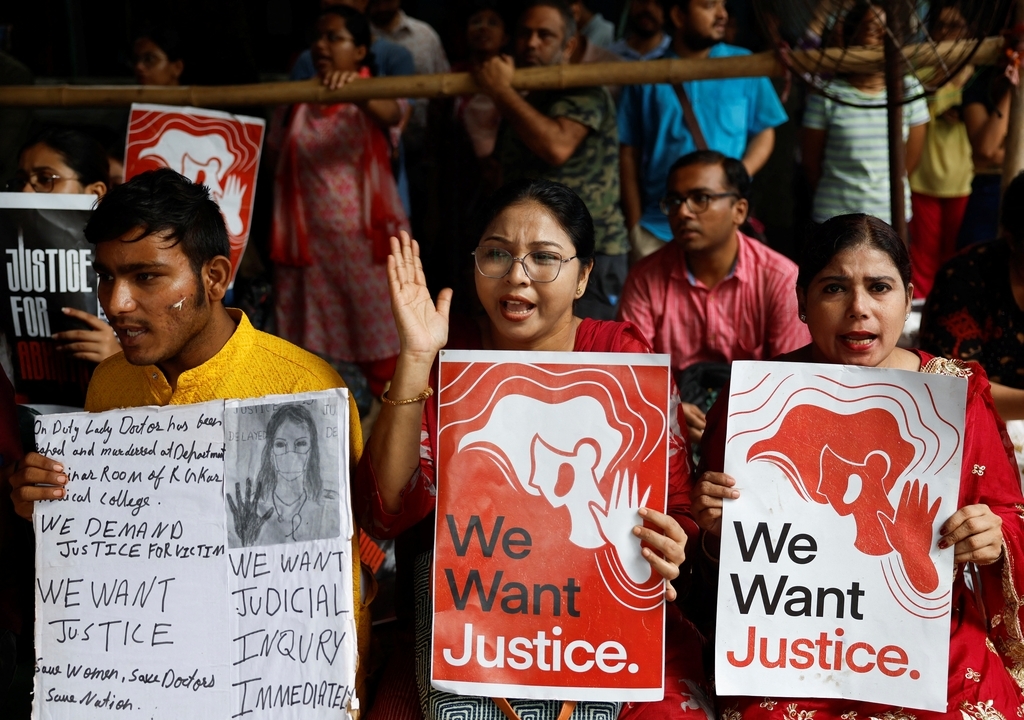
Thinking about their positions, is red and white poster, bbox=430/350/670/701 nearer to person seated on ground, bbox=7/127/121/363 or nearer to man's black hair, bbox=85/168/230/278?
man's black hair, bbox=85/168/230/278

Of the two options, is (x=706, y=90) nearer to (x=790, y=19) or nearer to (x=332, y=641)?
(x=790, y=19)

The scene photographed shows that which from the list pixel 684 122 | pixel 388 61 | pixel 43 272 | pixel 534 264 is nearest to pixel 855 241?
pixel 534 264

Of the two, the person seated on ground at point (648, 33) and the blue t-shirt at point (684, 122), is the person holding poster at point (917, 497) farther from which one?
the person seated on ground at point (648, 33)

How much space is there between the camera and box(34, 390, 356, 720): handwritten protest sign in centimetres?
222

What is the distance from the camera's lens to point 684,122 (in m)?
4.84

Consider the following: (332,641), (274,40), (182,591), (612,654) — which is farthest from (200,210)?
(274,40)

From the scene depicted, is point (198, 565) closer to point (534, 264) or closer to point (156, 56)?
point (534, 264)

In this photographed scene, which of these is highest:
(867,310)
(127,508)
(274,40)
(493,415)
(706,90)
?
(274,40)

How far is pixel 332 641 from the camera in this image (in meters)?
2.21

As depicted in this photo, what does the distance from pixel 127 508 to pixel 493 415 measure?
0.86 meters

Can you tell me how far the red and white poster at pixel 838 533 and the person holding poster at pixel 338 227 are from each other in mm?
3134

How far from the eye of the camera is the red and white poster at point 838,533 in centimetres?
219

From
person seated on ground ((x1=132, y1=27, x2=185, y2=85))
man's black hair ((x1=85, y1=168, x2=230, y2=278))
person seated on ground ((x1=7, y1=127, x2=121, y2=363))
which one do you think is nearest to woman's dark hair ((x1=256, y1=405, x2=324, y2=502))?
man's black hair ((x1=85, y1=168, x2=230, y2=278))

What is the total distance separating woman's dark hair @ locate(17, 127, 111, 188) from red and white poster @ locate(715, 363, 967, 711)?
8.57ft
